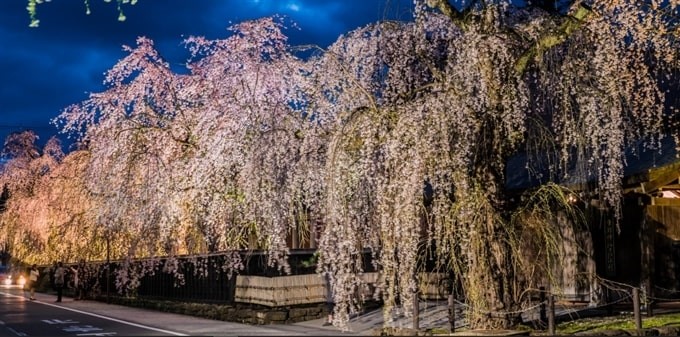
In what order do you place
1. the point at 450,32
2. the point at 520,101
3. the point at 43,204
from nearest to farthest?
the point at 520,101
the point at 450,32
the point at 43,204

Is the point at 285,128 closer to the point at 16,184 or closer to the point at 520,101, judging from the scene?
the point at 520,101

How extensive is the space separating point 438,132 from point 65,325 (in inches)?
473

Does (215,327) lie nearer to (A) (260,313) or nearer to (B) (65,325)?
(A) (260,313)

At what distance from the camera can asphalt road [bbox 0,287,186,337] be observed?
16359mm

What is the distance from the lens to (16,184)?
41.2 m

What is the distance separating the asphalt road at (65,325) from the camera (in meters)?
16.4

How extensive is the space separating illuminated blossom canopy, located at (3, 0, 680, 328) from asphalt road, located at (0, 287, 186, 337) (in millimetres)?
3287

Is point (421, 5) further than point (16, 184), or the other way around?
point (16, 184)

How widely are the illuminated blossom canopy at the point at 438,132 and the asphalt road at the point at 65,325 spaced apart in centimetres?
329

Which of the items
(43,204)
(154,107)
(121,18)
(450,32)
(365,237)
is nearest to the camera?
(121,18)

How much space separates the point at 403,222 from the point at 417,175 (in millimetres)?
911

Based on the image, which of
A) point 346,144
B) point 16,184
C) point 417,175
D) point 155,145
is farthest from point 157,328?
point 16,184

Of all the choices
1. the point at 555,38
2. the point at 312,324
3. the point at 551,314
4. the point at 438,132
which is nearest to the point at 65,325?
the point at 312,324

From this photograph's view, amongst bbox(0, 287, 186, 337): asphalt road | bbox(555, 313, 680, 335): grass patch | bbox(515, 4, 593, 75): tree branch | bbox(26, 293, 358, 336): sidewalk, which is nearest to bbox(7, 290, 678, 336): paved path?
bbox(26, 293, 358, 336): sidewalk
